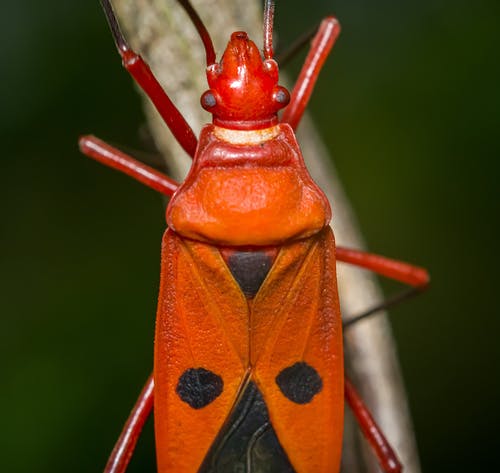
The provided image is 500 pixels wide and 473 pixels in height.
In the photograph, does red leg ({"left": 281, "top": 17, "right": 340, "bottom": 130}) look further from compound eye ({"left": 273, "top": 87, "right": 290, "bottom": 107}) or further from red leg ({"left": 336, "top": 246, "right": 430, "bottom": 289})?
red leg ({"left": 336, "top": 246, "right": 430, "bottom": 289})

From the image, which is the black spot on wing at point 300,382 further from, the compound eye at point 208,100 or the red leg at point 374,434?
the compound eye at point 208,100

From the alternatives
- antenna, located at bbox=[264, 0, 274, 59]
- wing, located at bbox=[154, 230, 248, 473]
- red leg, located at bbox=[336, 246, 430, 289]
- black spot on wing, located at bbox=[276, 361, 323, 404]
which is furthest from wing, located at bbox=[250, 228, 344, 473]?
antenna, located at bbox=[264, 0, 274, 59]

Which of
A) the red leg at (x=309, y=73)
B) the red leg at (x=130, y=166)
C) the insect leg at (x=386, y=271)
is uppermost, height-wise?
the red leg at (x=309, y=73)

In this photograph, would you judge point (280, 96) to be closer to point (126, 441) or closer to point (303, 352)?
point (303, 352)

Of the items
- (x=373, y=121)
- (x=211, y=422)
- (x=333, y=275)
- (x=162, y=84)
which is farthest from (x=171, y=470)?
(x=373, y=121)

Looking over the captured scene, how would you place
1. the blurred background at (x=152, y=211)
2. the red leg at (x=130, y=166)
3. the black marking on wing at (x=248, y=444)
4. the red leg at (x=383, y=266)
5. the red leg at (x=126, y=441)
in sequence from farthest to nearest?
the blurred background at (x=152, y=211) < the red leg at (x=383, y=266) < the red leg at (x=130, y=166) < the red leg at (x=126, y=441) < the black marking on wing at (x=248, y=444)

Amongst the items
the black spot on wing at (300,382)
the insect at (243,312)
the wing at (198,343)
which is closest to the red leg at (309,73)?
the insect at (243,312)

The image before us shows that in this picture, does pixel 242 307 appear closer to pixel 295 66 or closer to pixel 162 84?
pixel 162 84

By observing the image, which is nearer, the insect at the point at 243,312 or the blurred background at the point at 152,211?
the insect at the point at 243,312
